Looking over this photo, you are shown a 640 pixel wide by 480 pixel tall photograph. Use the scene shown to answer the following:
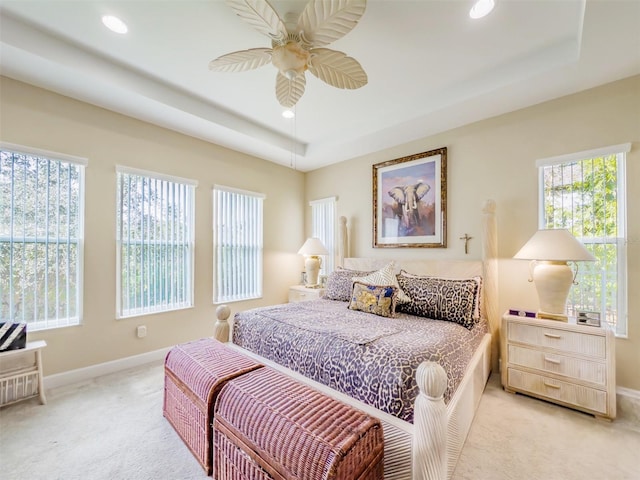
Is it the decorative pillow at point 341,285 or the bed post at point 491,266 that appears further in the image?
the decorative pillow at point 341,285

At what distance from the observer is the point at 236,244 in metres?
4.02

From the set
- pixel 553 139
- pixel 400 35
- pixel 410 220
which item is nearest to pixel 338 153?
pixel 410 220

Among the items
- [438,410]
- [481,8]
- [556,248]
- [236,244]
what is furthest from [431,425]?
[236,244]

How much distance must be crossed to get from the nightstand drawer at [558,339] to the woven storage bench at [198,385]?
226 cm

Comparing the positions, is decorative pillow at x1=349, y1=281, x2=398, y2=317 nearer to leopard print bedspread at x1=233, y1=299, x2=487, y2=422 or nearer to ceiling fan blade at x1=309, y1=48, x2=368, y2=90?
leopard print bedspread at x1=233, y1=299, x2=487, y2=422

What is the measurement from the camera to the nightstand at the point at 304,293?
157 inches

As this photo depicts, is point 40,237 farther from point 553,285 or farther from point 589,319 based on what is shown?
point 589,319

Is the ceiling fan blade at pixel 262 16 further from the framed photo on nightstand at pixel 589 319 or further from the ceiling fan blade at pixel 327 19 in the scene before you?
the framed photo on nightstand at pixel 589 319

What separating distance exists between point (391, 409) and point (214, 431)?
991 mm

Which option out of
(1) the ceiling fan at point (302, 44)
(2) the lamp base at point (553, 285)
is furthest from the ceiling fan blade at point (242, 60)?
(2) the lamp base at point (553, 285)

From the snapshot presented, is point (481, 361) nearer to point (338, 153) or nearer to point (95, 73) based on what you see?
point (338, 153)

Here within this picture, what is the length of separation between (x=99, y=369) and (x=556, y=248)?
4.36m

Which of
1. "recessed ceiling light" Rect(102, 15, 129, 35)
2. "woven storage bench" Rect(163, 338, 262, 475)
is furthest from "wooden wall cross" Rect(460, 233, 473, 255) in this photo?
"recessed ceiling light" Rect(102, 15, 129, 35)

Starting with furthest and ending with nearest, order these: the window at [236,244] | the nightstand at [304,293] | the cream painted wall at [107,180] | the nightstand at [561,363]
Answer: the nightstand at [304,293] < the window at [236,244] < the cream painted wall at [107,180] < the nightstand at [561,363]
